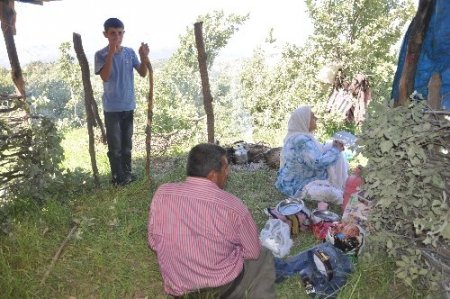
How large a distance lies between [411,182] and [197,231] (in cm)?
139

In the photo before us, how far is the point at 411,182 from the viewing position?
2.35 meters

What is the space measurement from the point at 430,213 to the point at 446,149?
0.42m

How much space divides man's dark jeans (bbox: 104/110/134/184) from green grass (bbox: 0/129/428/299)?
1.05 ft

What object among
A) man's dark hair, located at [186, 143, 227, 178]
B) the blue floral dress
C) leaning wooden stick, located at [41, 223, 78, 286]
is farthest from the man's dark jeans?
man's dark hair, located at [186, 143, 227, 178]

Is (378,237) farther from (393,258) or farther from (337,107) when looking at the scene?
(337,107)

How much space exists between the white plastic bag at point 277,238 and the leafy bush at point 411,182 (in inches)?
39.2

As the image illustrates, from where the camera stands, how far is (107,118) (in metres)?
4.84

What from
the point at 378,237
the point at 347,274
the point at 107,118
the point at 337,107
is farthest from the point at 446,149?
the point at 337,107

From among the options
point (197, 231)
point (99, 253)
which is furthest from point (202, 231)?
point (99, 253)

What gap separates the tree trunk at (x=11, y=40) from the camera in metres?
5.41

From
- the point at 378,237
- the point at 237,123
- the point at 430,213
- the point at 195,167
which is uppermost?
the point at 195,167

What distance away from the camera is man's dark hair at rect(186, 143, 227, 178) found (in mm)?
2301

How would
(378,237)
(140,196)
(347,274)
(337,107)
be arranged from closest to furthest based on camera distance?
(378,237), (347,274), (140,196), (337,107)

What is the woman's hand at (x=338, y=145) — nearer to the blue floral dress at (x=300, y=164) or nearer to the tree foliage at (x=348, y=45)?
the blue floral dress at (x=300, y=164)
